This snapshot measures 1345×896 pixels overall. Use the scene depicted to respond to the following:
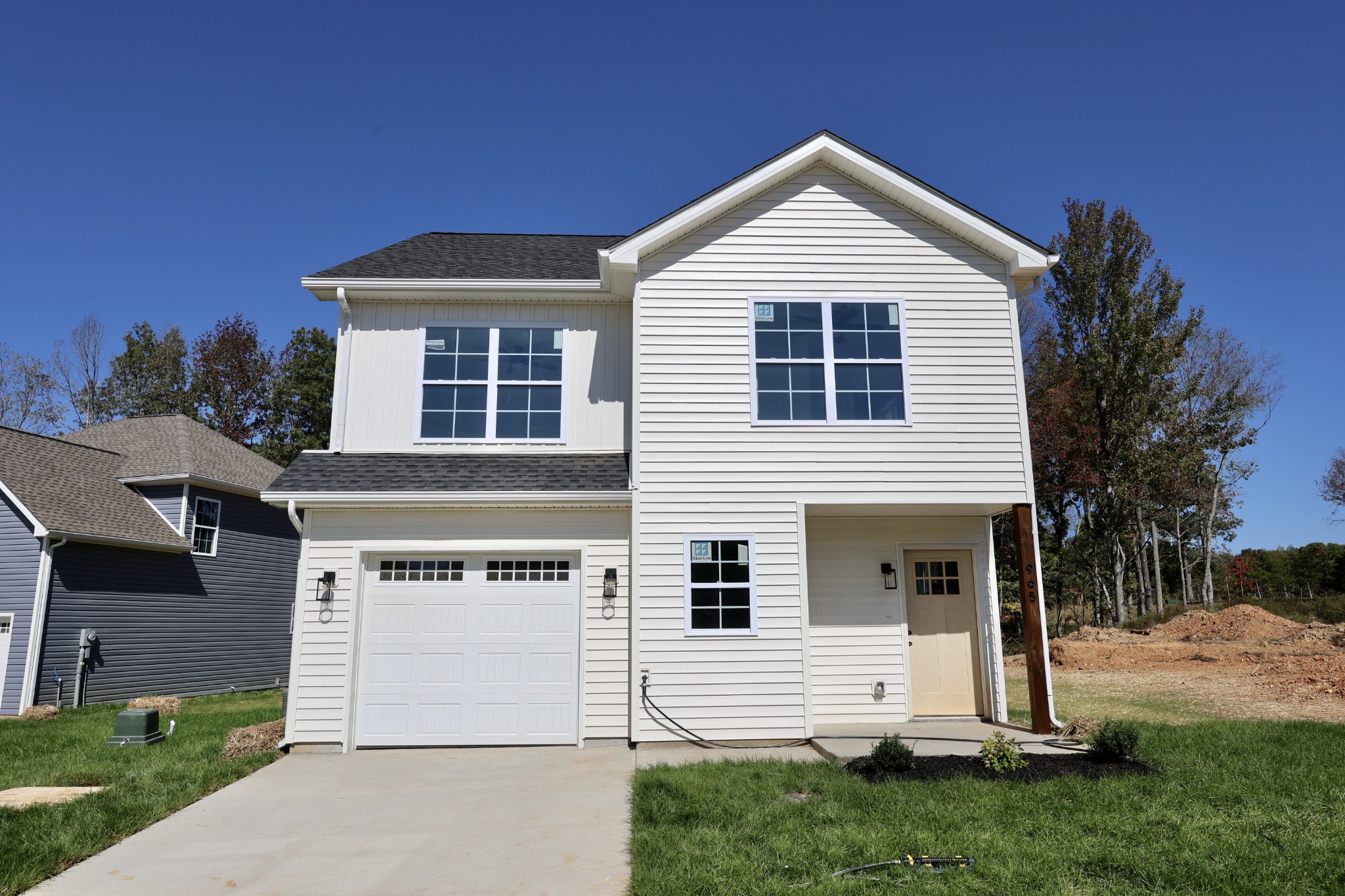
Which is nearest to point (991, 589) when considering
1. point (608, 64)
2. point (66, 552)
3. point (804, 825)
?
point (804, 825)

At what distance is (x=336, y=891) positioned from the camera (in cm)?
497

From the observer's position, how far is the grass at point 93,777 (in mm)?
5652

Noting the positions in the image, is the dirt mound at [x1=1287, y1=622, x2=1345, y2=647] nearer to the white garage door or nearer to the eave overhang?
the eave overhang

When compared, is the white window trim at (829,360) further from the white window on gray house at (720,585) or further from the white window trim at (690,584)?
the white window on gray house at (720,585)

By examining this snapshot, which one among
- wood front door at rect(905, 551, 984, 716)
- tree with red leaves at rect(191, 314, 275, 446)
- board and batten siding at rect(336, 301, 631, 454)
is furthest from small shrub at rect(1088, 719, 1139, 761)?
tree with red leaves at rect(191, 314, 275, 446)

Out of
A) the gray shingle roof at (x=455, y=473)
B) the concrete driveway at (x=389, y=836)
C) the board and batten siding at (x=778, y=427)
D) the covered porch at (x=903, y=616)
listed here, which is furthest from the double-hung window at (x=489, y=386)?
the concrete driveway at (x=389, y=836)

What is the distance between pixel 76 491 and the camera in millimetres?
16375

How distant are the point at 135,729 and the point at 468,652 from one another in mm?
4525

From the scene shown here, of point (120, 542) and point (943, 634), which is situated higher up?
point (120, 542)

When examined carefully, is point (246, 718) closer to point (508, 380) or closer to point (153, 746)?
point (153, 746)

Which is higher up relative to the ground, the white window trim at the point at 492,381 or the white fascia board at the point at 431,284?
the white fascia board at the point at 431,284

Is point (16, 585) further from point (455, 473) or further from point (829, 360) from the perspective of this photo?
point (829, 360)

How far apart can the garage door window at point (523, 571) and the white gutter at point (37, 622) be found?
33.5ft

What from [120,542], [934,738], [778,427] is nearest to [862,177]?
[778,427]
